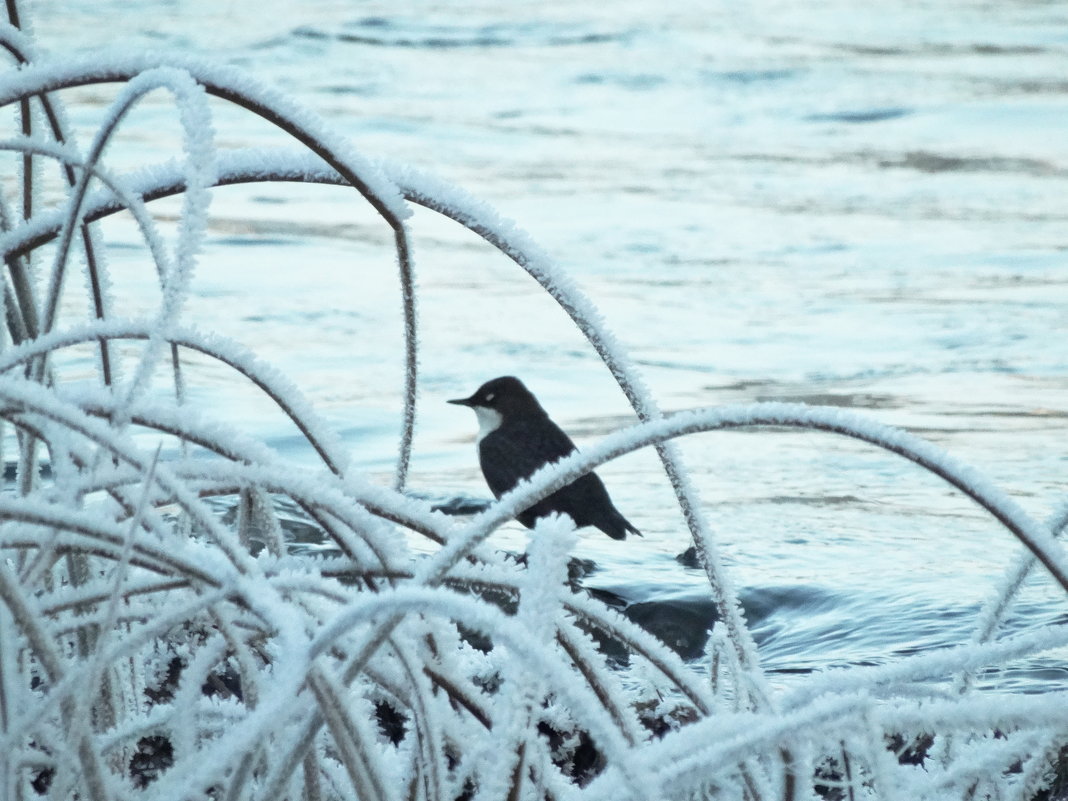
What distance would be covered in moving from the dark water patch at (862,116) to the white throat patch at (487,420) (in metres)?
8.31

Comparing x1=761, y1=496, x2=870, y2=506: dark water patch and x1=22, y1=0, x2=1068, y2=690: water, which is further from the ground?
x1=22, y1=0, x2=1068, y2=690: water

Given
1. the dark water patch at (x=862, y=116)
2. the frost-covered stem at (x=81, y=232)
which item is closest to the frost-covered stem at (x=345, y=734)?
the frost-covered stem at (x=81, y=232)

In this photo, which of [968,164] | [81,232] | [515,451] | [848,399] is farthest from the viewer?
[968,164]

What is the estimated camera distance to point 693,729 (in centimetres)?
130

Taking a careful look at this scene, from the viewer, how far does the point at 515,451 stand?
18.7ft

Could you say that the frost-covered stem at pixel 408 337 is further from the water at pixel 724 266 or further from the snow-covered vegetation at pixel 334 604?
the water at pixel 724 266

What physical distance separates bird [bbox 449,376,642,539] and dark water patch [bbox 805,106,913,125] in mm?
8232

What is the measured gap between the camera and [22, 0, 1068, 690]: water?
5020mm

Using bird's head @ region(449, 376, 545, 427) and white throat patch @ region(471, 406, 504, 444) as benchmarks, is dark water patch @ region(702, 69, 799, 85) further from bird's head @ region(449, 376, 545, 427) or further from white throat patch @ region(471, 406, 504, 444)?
white throat patch @ region(471, 406, 504, 444)

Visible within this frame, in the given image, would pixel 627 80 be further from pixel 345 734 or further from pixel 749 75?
pixel 345 734

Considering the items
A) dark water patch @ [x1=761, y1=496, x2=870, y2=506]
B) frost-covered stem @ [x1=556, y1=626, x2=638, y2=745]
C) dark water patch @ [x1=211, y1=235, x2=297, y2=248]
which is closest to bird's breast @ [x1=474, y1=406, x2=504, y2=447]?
dark water patch @ [x1=761, y1=496, x2=870, y2=506]

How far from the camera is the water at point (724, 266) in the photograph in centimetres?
502

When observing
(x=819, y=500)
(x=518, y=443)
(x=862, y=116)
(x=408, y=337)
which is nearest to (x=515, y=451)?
(x=518, y=443)

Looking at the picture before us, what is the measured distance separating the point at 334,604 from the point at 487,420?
425 cm
